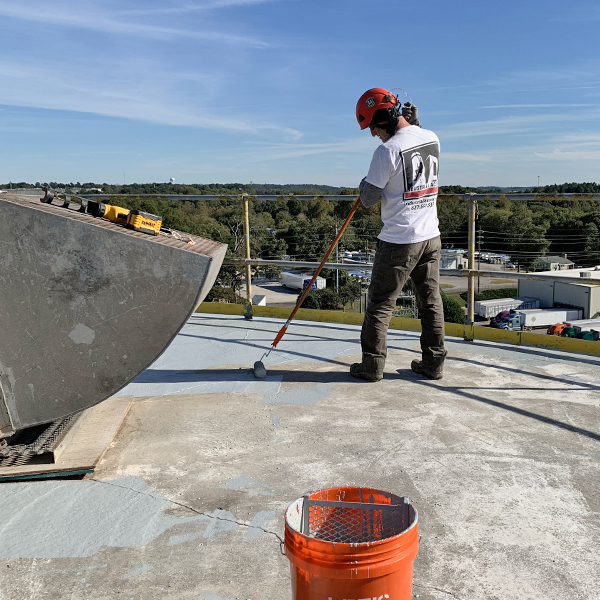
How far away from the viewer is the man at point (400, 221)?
4.04m

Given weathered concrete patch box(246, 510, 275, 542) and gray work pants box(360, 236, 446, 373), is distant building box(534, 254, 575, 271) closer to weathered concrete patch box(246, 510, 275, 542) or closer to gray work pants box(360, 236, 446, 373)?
gray work pants box(360, 236, 446, 373)

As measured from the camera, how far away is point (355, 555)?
1.46 meters

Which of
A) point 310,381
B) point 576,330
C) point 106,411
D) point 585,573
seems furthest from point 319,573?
point 576,330

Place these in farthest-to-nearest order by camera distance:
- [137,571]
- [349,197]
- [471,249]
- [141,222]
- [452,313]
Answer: [452,313], [471,249], [349,197], [141,222], [137,571]

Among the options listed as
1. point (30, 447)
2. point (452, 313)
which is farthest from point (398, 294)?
point (452, 313)

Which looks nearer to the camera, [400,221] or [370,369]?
[400,221]

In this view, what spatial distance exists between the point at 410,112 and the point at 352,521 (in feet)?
10.9

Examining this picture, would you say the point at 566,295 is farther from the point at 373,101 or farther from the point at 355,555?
the point at 355,555

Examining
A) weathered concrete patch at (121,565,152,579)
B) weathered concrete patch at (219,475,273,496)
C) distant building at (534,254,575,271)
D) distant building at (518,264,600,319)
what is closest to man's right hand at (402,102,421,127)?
weathered concrete patch at (219,475,273,496)

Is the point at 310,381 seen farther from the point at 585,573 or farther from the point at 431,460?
the point at 585,573

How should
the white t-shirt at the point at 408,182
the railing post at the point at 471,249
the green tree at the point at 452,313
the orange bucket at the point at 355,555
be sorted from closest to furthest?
the orange bucket at the point at 355,555 < the white t-shirt at the point at 408,182 < the railing post at the point at 471,249 < the green tree at the point at 452,313

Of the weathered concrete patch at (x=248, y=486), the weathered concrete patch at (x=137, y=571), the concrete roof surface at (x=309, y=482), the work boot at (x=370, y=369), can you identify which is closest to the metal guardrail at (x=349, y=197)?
the concrete roof surface at (x=309, y=482)

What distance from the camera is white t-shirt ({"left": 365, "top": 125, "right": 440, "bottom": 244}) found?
400cm

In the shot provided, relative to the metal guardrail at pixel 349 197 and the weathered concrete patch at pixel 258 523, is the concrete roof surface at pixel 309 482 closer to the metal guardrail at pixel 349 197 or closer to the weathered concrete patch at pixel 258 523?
the weathered concrete patch at pixel 258 523
